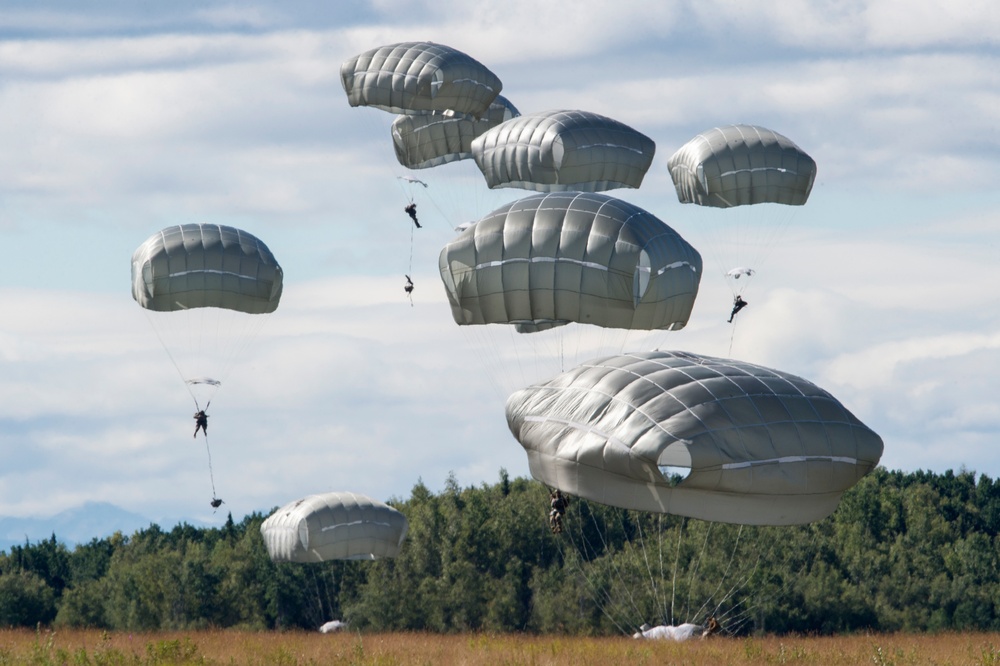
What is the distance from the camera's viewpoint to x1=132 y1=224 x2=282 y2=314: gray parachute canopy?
3881 cm

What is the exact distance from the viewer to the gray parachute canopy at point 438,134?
45500mm

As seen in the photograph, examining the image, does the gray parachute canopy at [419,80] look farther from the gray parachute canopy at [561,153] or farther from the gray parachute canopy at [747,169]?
the gray parachute canopy at [747,169]

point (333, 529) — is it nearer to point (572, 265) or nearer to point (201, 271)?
point (201, 271)

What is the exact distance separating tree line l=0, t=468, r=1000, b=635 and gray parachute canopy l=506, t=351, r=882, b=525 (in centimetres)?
3257

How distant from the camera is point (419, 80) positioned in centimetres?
4188

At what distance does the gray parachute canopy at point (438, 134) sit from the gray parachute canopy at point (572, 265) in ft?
44.7

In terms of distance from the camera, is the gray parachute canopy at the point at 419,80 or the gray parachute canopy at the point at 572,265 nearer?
the gray parachute canopy at the point at 572,265

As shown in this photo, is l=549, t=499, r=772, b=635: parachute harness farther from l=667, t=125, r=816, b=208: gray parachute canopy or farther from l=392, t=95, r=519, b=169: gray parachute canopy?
l=667, t=125, r=816, b=208: gray parachute canopy

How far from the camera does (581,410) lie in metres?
25.2

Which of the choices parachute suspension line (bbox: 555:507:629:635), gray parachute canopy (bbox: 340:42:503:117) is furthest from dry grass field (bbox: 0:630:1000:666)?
parachute suspension line (bbox: 555:507:629:635)

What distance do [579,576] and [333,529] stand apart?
2098 centimetres

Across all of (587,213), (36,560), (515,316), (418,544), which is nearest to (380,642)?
(515,316)

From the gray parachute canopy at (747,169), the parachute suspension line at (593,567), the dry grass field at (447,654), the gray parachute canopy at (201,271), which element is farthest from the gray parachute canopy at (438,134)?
the dry grass field at (447,654)

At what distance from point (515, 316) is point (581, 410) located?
262 inches
